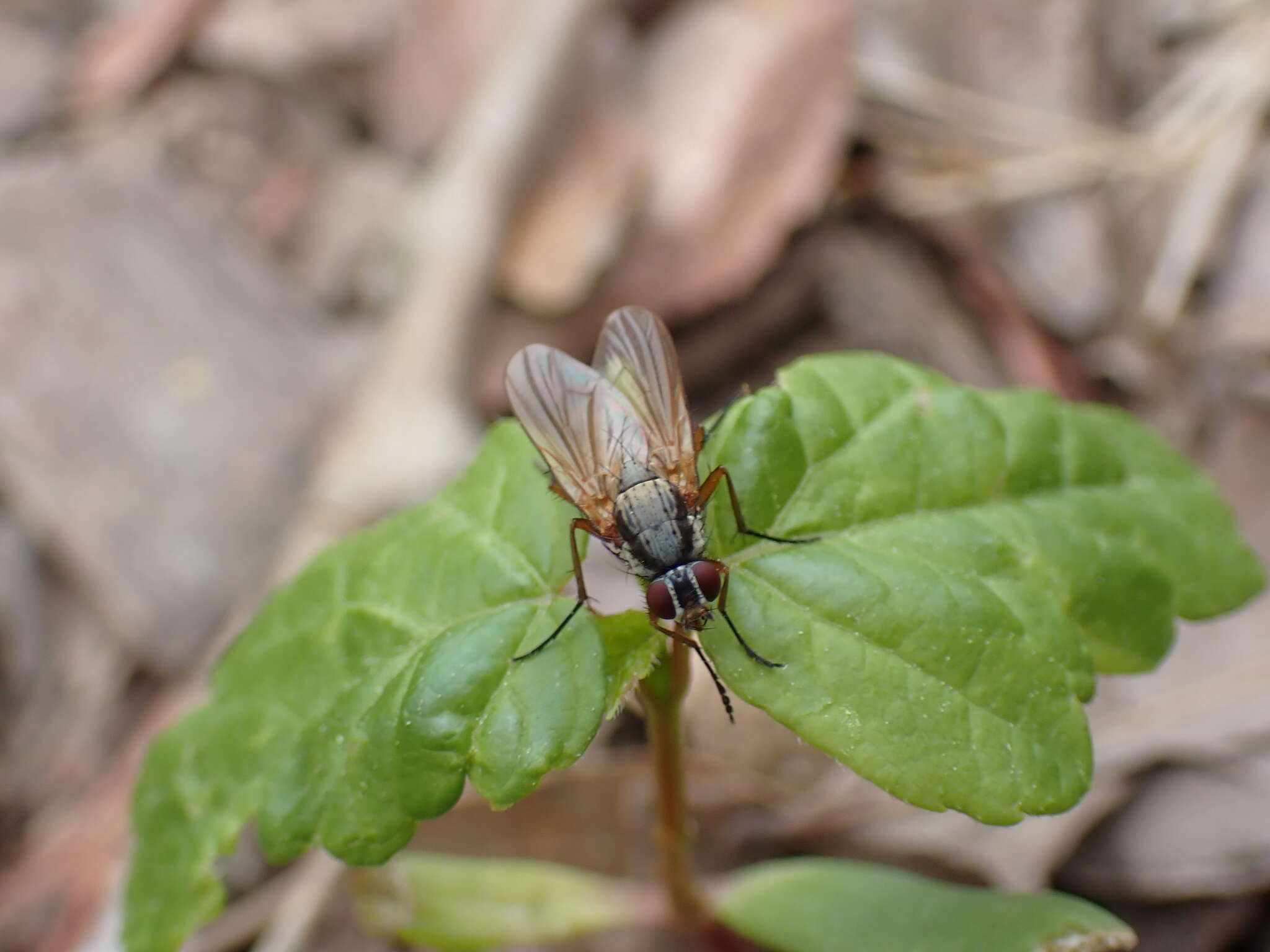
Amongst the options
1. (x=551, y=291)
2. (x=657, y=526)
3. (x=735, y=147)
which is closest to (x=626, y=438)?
(x=657, y=526)

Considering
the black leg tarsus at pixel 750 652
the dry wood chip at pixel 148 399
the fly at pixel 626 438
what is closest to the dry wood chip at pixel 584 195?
the dry wood chip at pixel 148 399

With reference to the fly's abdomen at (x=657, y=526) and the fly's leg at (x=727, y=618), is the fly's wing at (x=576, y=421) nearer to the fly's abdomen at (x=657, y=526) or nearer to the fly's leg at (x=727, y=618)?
the fly's abdomen at (x=657, y=526)

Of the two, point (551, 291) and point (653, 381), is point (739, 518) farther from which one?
point (551, 291)

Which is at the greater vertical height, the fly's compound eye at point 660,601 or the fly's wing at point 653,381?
the fly's wing at point 653,381

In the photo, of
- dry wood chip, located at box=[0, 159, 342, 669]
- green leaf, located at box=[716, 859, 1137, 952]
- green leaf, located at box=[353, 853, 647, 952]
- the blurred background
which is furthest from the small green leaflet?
dry wood chip, located at box=[0, 159, 342, 669]

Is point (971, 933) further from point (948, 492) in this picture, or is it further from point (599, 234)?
point (599, 234)

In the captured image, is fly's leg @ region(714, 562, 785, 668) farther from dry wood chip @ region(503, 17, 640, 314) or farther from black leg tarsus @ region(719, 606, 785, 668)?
dry wood chip @ region(503, 17, 640, 314)

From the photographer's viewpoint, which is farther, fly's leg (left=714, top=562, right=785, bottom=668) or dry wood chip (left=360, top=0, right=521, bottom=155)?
dry wood chip (left=360, top=0, right=521, bottom=155)
